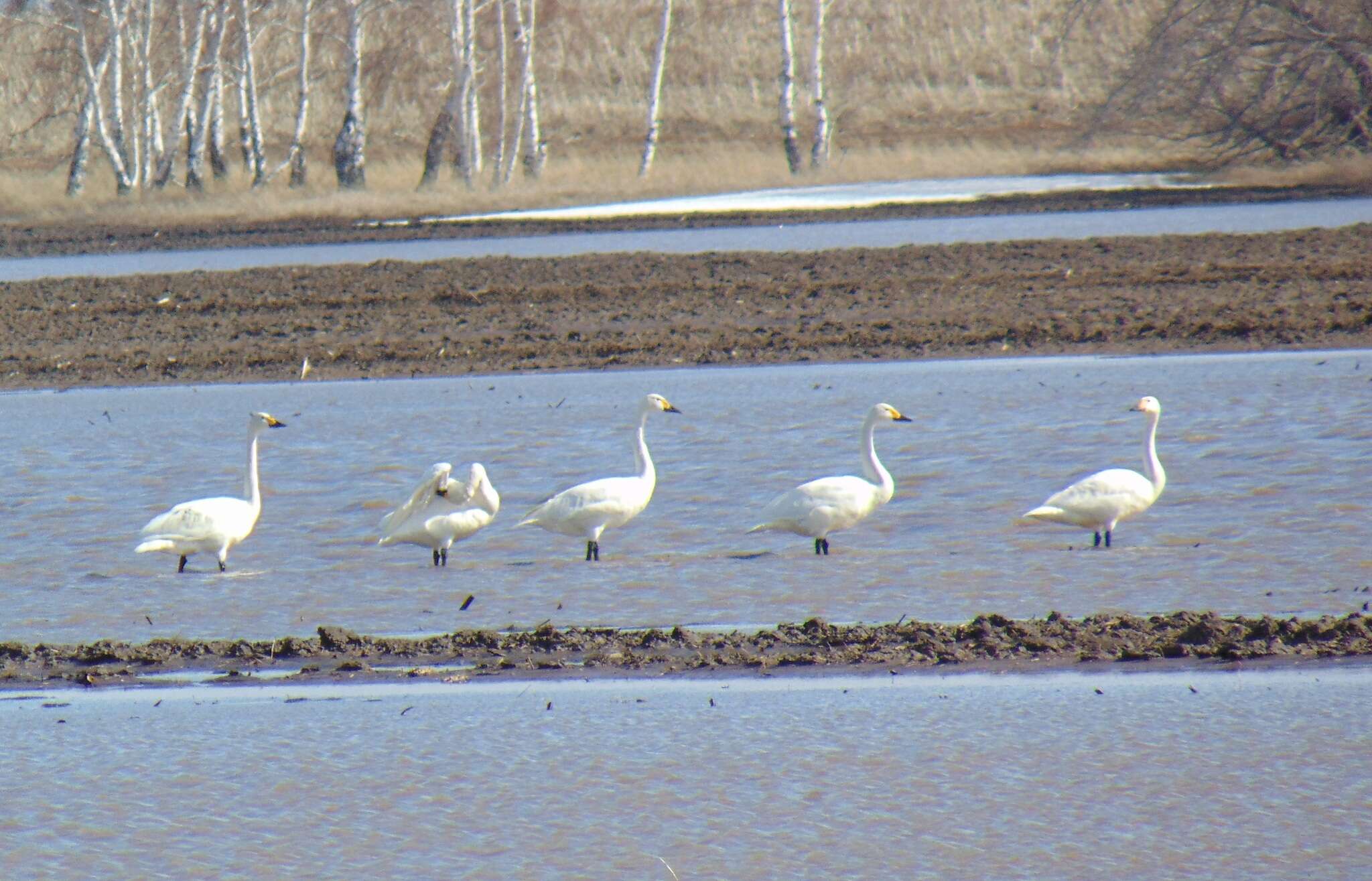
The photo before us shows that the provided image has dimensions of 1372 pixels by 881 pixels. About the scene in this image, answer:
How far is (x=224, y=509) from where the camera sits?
7.88 meters

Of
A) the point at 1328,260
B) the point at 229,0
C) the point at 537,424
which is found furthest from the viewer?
the point at 229,0

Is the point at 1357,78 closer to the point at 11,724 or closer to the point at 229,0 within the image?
the point at 229,0

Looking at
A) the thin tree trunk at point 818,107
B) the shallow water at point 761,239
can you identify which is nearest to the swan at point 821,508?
the shallow water at point 761,239

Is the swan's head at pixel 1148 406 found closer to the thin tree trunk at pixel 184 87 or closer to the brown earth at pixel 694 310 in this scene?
the brown earth at pixel 694 310

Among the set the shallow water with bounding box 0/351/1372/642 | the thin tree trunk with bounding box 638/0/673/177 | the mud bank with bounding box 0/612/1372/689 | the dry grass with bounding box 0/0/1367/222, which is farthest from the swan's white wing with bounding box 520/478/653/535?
the thin tree trunk with bounding box 638/0/673/177

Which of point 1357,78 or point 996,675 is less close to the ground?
point 1357,78

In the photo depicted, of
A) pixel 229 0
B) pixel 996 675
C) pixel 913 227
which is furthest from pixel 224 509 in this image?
pixel 229 0

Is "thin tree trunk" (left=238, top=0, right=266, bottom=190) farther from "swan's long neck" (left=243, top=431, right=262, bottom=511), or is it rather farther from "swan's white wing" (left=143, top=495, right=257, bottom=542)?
"swan's white wing" (left=143, top=495, right=257, bottom=542)

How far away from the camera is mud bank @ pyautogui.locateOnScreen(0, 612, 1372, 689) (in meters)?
5.76

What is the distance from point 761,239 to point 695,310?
6800mm

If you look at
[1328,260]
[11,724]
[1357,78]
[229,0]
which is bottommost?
[11,724]

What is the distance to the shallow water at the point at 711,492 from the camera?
6.89 meters

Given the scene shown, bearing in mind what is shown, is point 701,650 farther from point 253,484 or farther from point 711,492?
point 711,492

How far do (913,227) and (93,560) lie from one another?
659 inches
